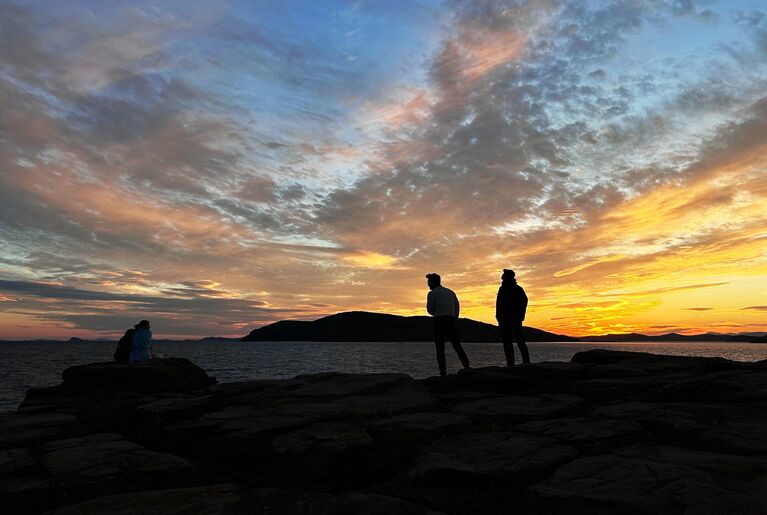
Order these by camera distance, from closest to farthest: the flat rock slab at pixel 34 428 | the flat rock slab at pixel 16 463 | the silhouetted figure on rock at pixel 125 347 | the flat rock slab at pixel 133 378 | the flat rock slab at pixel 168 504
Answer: the flat rock slab at pixel 168 504 < the flat rock slab at pixel 16 463 < the flat rock slab at pixel 34 428 < the flat rock slab at pixel 133 378 < the silhouetted figure on rock at pixel 125 347

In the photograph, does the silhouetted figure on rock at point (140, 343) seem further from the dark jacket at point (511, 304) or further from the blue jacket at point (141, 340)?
the dark jacket at point (511, 304)

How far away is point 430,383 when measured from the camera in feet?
35.2

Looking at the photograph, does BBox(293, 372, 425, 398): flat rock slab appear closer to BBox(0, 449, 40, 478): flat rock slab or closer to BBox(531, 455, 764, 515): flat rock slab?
BBox(0, 449, 40, 478): flat rock slab

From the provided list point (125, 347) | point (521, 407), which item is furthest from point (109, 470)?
point (125, 347)

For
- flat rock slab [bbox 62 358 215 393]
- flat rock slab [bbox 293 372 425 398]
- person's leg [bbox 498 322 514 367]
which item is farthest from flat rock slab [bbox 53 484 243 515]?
flat rock slab [bbox 62 358 215 393]

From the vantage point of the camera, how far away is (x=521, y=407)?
7145 mm

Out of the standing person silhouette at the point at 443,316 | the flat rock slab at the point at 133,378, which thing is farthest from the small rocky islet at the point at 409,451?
the flat rock slab at the point at 133,378

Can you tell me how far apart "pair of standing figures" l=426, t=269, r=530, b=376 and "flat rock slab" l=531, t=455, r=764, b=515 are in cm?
802

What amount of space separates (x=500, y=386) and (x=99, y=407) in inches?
313

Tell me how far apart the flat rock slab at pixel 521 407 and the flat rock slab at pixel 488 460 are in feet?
4.01

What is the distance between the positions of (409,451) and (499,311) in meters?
8.65

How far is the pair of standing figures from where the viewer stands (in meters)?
12.4

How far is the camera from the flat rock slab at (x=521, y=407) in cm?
664

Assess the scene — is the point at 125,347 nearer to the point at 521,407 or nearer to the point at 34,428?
the point at 34,428
